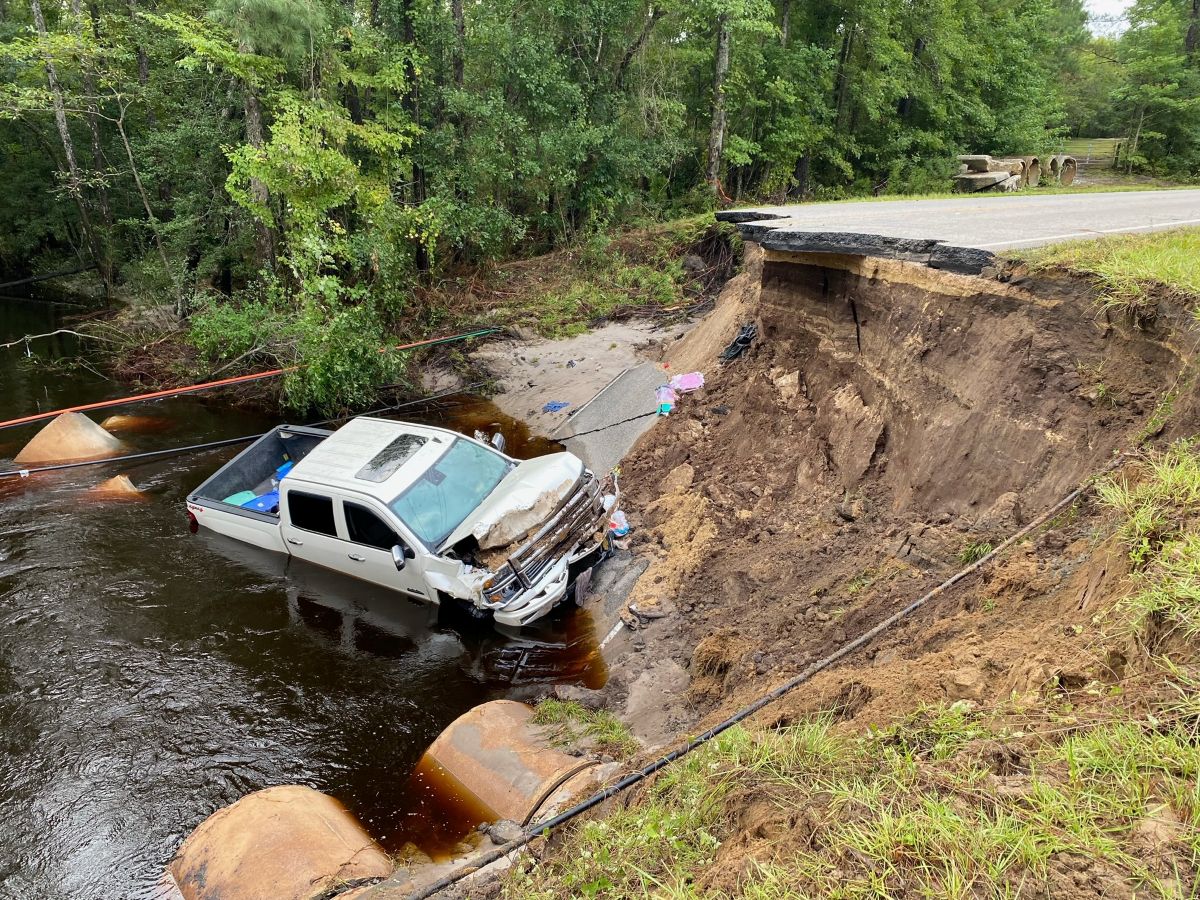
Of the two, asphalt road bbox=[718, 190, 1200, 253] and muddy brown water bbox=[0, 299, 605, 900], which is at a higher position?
asphalt road bbox=[718, 190, 1200, 253]

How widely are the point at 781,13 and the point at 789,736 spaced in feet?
79.9

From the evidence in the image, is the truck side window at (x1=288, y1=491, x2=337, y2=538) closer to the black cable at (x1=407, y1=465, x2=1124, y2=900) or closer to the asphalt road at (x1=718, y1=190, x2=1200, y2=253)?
the black cable at (x1=407, y1=465, x2=1124, y2=900)

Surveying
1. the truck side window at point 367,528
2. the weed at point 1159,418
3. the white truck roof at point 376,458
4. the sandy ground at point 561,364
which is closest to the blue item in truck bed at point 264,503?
the white truck roof at point 376,458

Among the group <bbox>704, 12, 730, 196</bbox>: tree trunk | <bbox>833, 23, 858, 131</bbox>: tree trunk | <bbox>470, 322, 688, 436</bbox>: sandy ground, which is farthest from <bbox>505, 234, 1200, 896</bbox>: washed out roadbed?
<bbox>833, 23, 858, 131</bbox>: tree trunk

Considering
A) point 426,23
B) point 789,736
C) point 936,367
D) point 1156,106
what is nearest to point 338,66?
point 426,23

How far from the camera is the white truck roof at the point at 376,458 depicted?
26.3ft

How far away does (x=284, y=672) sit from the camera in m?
7.77

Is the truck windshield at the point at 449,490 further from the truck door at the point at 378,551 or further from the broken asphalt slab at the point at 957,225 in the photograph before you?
the broken asphalt slab at the point at 957,225

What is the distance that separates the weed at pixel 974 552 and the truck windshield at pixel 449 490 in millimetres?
4869

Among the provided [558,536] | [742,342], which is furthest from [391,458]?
[742,342]

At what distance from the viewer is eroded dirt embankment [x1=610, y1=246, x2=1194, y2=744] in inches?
175

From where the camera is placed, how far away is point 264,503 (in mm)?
9992

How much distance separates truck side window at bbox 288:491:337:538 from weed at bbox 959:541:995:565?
636cm

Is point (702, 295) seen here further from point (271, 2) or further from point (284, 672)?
point (284, 672)
